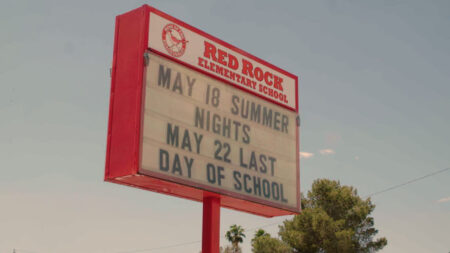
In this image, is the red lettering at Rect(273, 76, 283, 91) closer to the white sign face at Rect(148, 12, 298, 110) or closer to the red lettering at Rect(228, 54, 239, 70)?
the white sign face at Rect(148, 12, 298, 110)

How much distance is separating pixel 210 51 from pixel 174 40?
3.77ft

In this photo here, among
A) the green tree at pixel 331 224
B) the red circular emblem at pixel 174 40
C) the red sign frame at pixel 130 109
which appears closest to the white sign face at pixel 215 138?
the red sign frame at pixel 130 109

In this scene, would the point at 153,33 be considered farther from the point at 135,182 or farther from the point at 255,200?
the point at 255,200

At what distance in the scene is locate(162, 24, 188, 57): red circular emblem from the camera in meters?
12.3

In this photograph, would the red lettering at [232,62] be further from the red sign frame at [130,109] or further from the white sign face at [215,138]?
the red sign frame at [130,109]

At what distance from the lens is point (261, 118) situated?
14336 millimetres

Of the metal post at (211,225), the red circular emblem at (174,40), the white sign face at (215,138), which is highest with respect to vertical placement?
the red circular emblem at (174,40)

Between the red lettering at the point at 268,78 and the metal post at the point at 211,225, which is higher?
the red lettering at the point at 268,78

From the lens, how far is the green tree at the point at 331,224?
38.8 m

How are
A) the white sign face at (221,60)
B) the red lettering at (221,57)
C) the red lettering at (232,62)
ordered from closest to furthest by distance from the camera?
the white sign face at (221,60)
the red lettering at (221,57)
the red lettering at (232,62)

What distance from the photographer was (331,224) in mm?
38906

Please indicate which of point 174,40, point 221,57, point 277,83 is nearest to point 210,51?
point 221,57

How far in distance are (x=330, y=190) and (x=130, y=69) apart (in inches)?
1231

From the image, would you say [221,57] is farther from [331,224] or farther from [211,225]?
[331,224]
